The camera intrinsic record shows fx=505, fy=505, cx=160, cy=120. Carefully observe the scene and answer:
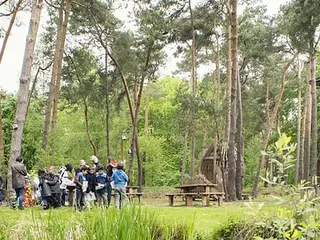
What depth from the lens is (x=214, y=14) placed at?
83.7 feet

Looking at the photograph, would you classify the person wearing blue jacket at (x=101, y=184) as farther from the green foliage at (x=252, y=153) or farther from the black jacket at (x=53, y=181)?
the green foliage at (x=252, y=153)

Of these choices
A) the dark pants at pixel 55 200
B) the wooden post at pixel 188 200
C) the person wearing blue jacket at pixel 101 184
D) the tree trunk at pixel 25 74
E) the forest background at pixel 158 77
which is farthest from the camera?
the forest background at pixel 158 77

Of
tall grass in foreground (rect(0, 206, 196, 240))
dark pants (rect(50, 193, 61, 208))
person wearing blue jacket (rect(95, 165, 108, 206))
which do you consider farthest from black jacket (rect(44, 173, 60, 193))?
tall grass in foreground (rect(0, 206, 196, 240))

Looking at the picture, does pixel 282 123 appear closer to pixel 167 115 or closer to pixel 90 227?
→ pixel 167 115

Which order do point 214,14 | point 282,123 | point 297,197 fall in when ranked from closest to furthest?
point 297,197 < point 214,14 < point 282,123

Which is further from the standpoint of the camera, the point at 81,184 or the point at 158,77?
the point at 158,77

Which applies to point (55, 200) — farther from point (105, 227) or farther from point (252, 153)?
point (252, 153)

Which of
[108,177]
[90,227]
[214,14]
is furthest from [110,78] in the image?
[90,227]

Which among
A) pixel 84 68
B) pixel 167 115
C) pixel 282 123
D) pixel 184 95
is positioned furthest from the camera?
pixel 167 115

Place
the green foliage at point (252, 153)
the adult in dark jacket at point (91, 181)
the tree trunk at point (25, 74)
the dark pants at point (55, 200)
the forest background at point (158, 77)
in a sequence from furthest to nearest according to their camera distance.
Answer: the green foliage at point (252, 153), the forest background at point (158, 77), the dark pants at point (55, 200), the tree trunk at point (25, 74), the adult in dark jacket at point (91, 181)

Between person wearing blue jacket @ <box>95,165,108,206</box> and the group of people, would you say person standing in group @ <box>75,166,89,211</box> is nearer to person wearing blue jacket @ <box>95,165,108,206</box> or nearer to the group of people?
the group of people

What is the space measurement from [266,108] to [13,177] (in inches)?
1015

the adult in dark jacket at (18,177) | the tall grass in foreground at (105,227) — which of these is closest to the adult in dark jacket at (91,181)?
the adult in dark jacket at (18,177)

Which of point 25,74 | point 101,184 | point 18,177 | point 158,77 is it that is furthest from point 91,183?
point 158,77
